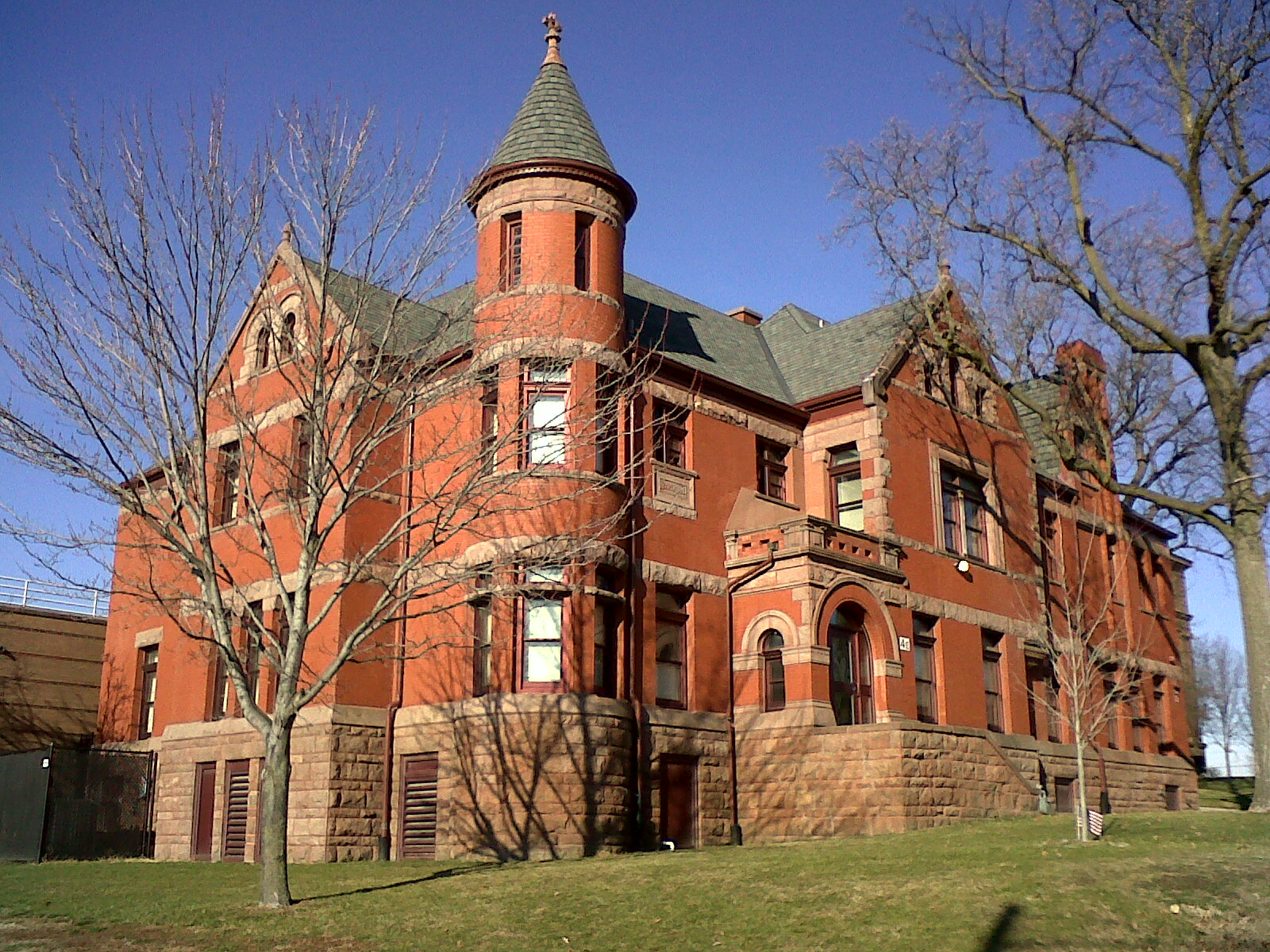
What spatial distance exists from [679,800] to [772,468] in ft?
25.9

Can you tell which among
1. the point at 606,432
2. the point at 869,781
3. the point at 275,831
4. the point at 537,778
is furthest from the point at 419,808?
the point at 275,831

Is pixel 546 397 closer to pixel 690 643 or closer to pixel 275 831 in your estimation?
pixel 690 643

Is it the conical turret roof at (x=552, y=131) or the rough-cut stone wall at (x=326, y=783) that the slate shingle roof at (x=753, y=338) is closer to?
the conical turret roof at (x=552, y=131)

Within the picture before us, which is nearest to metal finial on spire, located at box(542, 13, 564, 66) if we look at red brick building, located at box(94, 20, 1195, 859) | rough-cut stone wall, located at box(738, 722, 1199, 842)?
red brick building, located at box(94, 20, 1195, 859)

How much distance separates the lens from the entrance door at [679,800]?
21.8 m

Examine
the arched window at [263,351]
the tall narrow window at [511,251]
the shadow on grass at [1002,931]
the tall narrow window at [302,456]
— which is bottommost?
the shadow on grass at [1002,931]

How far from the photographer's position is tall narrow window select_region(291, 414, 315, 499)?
634 inches

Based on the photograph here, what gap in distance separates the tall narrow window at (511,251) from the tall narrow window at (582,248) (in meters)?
1.04

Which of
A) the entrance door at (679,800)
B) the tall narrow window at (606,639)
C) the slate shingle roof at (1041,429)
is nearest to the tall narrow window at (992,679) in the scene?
the slate shingle roof at (1041,429)

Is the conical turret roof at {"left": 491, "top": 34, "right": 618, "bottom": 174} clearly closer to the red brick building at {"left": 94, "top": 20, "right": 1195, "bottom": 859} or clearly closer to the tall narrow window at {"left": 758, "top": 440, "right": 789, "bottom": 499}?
the red brick building at {"left": 94, "top": 20, "right": 1195, "bottom": 859}

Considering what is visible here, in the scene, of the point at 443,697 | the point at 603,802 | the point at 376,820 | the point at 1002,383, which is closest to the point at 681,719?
the point at 603,802

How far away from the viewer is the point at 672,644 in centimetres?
2328

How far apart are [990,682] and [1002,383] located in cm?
781

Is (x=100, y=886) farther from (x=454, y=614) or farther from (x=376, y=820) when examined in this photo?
(x=454, y=614)
